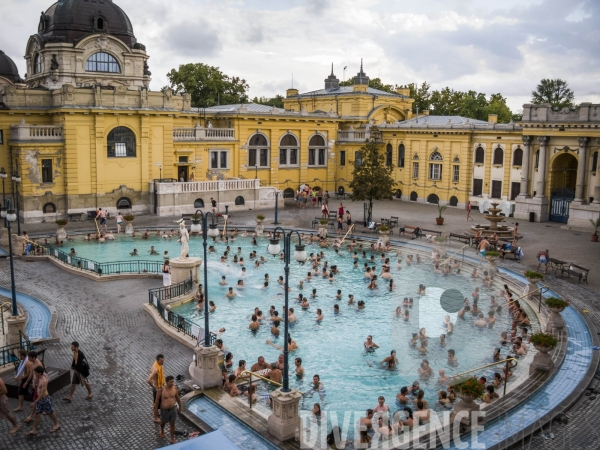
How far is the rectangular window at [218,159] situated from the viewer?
162 feet

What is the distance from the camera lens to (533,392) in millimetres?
15945

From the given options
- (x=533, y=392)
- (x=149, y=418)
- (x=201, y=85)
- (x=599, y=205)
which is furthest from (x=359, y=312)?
(x=201, y=85)

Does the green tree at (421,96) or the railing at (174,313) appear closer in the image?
the railing at (174,313)

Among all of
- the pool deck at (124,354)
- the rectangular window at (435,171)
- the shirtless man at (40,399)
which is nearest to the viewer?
the shirtless man at (40,399)

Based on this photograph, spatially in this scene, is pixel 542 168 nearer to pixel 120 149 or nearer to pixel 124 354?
pixel 120 149

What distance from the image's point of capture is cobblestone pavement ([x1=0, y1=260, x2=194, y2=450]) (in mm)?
13320

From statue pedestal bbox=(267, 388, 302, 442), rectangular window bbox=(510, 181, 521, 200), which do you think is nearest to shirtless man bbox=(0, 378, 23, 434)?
statue pedestal bbox=(267, 388, 302, 442)

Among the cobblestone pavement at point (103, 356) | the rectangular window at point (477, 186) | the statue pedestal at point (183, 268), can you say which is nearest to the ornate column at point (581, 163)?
the rectangular window at point (477, 186)

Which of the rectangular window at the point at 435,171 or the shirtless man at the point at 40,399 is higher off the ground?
the rectangular window at the point at 435,171

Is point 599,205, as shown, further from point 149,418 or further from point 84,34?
point 84,34

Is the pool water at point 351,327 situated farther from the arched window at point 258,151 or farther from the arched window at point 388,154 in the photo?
the arched window at point 388,154

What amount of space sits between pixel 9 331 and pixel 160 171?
2851 cm

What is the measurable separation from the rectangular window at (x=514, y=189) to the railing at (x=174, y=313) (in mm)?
30114

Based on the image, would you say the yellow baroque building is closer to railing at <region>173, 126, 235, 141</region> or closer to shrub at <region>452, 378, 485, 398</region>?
railing at <region>173, 126, 235, 141</region>
